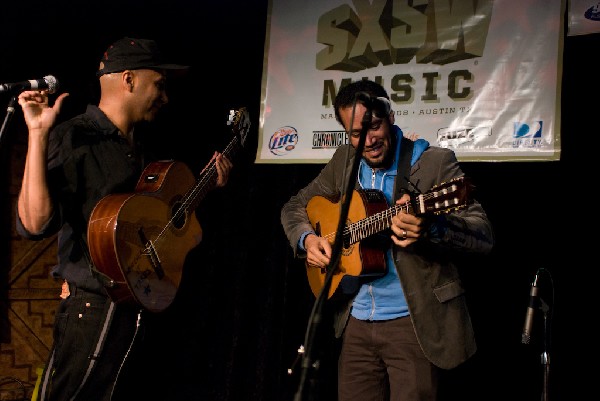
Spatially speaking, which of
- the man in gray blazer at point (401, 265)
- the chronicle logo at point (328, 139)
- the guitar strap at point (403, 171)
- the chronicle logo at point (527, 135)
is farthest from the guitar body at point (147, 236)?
the chronicle logo at point (527, 135)

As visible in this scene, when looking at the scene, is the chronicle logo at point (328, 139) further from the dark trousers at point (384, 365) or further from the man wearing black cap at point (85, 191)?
the dark trousers at point (384, 365)

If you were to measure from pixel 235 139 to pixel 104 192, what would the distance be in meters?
1.09

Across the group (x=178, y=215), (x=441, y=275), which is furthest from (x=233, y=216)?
(x=441, y=275)

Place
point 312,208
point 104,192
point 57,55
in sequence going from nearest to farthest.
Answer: point 104,192, point 312,208, point 57,55

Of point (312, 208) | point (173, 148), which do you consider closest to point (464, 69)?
point (312, 208)

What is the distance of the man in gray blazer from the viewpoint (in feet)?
8.30

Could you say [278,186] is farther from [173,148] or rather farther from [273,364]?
[273,364]

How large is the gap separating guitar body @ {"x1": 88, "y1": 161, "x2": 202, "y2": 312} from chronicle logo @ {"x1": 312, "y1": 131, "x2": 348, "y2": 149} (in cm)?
104

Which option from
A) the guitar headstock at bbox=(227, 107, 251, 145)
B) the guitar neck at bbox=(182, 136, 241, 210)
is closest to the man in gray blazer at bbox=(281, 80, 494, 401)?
the guitar neck at bbox=(182, 136, 241, 210)

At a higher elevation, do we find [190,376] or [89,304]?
[89,304]

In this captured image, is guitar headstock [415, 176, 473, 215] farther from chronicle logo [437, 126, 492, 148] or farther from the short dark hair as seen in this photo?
chronicle logo [437, 126, 492, 148]

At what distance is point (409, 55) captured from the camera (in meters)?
3.96

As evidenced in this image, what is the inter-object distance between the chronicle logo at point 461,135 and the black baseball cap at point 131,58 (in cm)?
177

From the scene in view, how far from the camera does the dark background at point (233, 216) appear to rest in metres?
3.93
